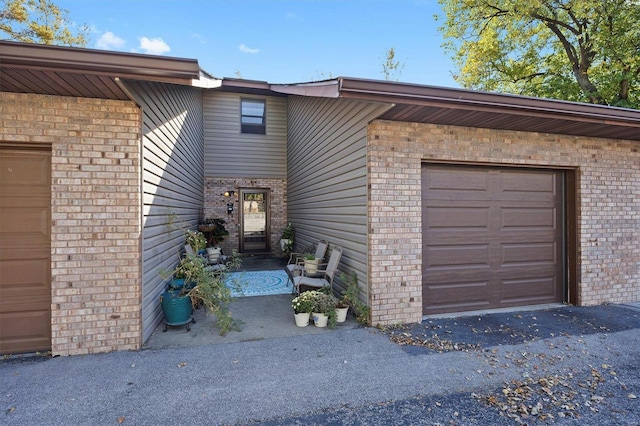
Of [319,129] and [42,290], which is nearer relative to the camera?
[42,290]

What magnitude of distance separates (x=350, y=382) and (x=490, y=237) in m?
3.31

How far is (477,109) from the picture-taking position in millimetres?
3684

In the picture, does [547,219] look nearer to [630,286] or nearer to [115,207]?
[630,286]

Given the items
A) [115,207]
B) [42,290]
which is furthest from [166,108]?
[42,290]

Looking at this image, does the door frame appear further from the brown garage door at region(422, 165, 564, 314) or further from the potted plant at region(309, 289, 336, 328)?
the brown garage door at region(422, 165, 564, 314)

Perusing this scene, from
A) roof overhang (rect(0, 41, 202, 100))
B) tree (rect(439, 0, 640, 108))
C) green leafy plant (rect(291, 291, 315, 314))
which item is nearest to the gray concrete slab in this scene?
green leafy plant (rect(291, 291, 315, 314))

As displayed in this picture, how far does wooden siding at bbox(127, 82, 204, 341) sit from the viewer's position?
3.69 metres

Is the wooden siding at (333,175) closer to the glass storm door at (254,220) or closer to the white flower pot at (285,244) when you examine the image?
the white flower pot at (285,244)

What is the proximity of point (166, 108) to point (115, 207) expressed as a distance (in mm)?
2120

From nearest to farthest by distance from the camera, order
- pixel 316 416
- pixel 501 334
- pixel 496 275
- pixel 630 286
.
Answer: pixel 316 416, pixel 501 334, pixel 496 275, pixel 630 286

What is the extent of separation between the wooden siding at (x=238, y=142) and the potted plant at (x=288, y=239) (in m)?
1.95

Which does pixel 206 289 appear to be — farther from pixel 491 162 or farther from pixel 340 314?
pixel 491 162

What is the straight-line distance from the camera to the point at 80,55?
259 cm

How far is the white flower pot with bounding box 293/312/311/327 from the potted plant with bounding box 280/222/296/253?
544 cm
